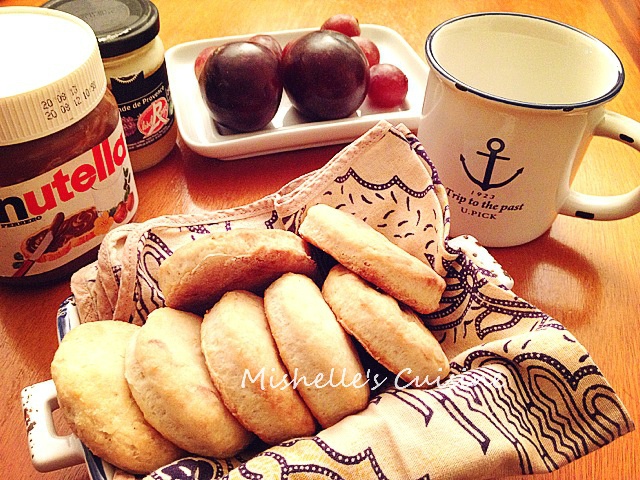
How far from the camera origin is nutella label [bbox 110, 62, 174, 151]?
60 cm

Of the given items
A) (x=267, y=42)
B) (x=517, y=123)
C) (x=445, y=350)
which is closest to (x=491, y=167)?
(x=517, y=123)

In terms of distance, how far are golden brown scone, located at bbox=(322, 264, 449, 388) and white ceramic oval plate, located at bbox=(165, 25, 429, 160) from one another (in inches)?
13.8

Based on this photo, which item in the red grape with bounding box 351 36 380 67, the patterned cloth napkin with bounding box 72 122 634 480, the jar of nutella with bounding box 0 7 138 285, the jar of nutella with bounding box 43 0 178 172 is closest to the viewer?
the patterned cloth napkin with bounding box 72 122 634 480

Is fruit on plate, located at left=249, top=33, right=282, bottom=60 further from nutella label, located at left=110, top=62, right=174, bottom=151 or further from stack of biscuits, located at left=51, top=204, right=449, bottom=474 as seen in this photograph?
stack of biscuits, located at left=51, top=204, right=449, bottom=474

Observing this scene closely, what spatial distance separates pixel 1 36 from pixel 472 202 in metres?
0.45

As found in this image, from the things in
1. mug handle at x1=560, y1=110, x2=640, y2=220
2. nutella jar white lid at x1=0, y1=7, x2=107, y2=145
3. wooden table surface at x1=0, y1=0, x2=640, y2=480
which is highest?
nutella jar white lid at x1=0, y1=7, x2=107, y2=145

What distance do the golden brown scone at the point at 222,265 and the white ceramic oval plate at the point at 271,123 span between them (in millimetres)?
290

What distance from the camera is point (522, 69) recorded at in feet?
2.10

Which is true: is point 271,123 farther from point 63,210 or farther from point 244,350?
point 244,350

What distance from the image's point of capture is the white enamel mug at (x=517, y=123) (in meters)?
0.49

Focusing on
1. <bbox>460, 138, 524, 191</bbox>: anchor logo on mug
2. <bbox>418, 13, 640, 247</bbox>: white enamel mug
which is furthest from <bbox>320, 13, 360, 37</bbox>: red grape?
<bbox>460, 138, 524, 191</bbox>: anchor logo on mug

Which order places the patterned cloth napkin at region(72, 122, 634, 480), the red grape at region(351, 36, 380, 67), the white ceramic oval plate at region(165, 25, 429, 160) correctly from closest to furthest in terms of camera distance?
the patterned cloth napkin at region(72, 122, 634, 480) → the white ceramic oval plate at region(165, 25, 429, 160) → the red grape at region(351, 36, 380, 67)

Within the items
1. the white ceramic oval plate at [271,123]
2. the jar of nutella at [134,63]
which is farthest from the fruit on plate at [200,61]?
the jar of nutella at [134,63]

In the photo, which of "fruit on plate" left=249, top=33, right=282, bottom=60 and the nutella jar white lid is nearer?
the nutella jar white lid
